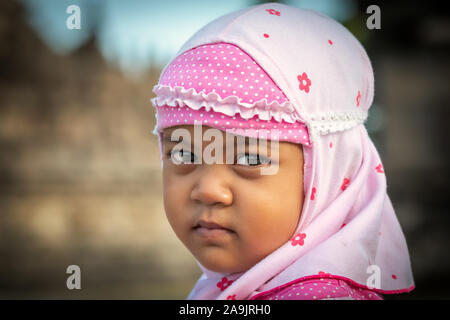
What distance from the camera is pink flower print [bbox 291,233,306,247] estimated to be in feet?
4.14

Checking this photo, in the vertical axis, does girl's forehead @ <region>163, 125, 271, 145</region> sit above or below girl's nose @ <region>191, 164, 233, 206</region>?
above

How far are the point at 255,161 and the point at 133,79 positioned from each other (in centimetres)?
683

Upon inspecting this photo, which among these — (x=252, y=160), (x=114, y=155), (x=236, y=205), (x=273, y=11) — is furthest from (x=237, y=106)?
(x=114, y=155)

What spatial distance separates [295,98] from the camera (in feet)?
4.10

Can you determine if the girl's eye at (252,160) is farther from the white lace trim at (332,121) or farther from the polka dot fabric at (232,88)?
the white lace trim at (332,121)

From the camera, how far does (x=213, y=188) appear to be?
3.93ft

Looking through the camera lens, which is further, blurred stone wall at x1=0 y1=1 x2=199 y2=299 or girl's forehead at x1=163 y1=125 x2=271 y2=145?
blurred stone wall at x1=0 y1=1 x2=199 y2=299

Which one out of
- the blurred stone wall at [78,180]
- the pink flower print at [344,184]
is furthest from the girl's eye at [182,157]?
the blurred stone wall at [78,180]

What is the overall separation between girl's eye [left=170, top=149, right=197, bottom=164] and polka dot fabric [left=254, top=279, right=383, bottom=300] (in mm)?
407

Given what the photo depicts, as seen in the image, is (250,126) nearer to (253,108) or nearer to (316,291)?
(253,108)

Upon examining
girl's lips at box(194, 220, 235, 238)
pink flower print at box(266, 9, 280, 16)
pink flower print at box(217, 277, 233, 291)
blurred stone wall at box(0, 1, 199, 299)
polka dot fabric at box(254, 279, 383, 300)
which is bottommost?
polka dot fabric at box(254, 279, 383, 300)

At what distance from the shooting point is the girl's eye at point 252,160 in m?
1.21

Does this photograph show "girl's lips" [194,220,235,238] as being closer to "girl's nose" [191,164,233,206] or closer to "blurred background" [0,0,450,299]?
"girl's nose" [191,164,233,206]

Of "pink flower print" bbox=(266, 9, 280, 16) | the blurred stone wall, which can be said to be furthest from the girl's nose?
the blurred stone wall
